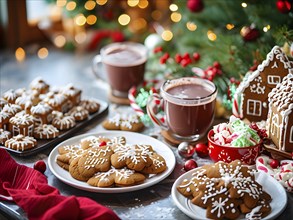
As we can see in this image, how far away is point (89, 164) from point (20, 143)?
0.25m

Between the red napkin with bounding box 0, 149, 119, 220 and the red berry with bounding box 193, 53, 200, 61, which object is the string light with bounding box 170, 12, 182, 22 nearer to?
the red berry with bounding box 193, 53, 200, 61

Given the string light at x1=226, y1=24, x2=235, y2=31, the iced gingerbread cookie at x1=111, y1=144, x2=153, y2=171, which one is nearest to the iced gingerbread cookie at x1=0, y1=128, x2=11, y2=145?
the iced gingerbread cookie at x1=111, y1=144, x2=153, y2=171

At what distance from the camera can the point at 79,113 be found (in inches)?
61.9

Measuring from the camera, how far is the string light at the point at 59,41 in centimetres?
226

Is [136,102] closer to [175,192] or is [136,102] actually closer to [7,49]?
[175,192]

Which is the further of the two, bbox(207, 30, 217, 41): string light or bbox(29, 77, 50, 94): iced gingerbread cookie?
bbox(207, 30, 217, 41): string light

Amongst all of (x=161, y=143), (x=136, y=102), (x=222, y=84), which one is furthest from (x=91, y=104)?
(x=222, y=84)

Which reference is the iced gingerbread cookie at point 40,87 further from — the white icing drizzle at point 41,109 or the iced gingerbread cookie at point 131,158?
the iced gingerbread cookie at point 131,158

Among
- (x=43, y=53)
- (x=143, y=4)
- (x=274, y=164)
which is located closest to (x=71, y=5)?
(x=43, y=53)

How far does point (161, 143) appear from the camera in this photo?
143 cm

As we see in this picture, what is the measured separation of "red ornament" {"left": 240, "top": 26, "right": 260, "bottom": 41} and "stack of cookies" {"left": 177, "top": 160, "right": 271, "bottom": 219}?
67 centimetres

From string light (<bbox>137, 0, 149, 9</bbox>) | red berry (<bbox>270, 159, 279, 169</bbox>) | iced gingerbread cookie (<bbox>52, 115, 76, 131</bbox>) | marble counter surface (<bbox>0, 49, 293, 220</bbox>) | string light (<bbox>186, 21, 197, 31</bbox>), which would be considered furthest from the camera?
string light (<bbox>137, 0, 149, 9</bbox>)

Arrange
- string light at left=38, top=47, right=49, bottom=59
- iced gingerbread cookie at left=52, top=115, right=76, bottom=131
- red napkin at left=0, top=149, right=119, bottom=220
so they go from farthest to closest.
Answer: string light at left=38, top=47, right=49, bottom=59 < iced gingerbread cookie at left=52, top=115, right=76, bottom=131 < red napkin at left=0, top=149, right=119, bottom=220

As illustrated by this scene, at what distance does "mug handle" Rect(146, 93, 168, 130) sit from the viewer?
1.49 metres
